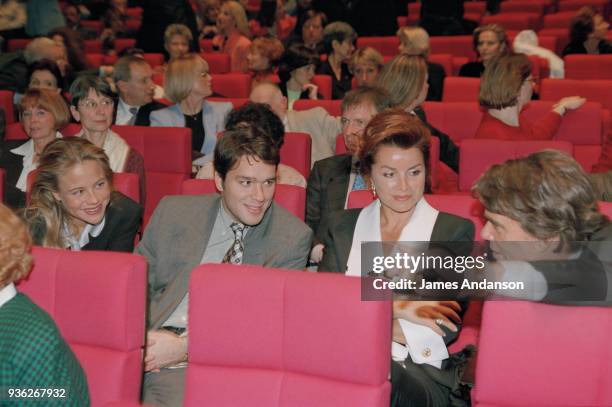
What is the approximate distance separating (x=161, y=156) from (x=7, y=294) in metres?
2.67

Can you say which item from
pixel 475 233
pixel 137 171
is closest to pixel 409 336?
pixel 475 233

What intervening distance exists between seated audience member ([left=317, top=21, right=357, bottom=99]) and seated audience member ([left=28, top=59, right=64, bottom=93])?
218 centimetres

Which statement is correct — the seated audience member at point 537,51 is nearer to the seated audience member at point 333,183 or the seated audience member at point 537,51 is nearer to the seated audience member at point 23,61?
the seated audience member at point 23,61

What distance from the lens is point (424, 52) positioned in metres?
7.09

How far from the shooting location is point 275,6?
10758 mm

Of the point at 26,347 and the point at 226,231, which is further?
the point at 226,231

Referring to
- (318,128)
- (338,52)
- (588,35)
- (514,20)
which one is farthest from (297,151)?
(514,20)

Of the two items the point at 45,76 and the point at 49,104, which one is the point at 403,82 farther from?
the point at 45,76

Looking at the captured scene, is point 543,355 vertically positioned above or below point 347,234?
below

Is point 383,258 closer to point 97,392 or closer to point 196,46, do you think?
point 97,392

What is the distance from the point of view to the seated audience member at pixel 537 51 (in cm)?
736

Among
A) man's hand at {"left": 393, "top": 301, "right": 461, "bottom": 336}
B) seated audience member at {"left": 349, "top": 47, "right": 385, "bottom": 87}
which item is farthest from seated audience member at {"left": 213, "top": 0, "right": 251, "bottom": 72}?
man's hand at {"left": 393, "top": 301, "right": 461, "bottom": 336}

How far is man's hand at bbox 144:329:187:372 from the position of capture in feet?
9.20

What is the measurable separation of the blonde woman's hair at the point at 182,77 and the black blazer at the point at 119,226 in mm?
2179
